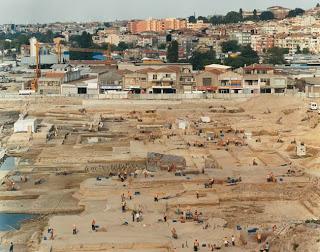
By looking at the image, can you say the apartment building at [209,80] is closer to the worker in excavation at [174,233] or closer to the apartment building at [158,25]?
the worker in excavation at [174,233]

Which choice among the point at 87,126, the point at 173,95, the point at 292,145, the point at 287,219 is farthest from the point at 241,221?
the point at 173,95

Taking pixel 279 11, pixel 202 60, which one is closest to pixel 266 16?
pixel 279 11

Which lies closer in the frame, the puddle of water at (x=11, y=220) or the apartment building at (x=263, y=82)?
the puddle of water at (x=11, y=220)

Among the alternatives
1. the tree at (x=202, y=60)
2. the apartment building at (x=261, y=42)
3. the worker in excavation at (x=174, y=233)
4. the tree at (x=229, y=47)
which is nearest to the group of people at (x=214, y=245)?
the worker in excavation at (x=174, y=233)

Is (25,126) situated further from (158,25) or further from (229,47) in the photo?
(158,25)

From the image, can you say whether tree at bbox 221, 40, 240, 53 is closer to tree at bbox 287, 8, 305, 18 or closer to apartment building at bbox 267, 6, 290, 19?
tree at bbox 287, 8, 305, 18
